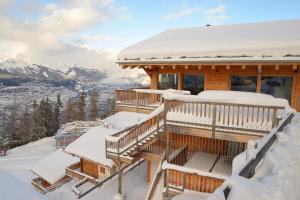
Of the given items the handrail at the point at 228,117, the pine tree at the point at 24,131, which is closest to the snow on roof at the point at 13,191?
the handrail at the point at 228,117

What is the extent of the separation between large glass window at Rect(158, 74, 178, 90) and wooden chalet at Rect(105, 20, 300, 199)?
59 mm

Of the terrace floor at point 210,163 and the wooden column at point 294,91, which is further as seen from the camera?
the wooden column at point 294,91

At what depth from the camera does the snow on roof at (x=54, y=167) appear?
1898 centimetres

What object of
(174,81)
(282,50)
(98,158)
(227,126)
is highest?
(282,50)

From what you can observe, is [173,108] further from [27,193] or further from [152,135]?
[27,193]

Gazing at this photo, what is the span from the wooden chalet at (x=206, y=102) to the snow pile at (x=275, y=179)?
2.63 m

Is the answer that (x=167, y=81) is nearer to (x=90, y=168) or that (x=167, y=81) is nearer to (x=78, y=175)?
(x=90, y=168)

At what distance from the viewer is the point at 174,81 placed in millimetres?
12734

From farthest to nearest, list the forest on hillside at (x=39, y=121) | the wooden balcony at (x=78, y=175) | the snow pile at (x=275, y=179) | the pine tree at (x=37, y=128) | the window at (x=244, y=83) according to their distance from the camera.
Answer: the pine tree at (x=37, y=128), the forest on hillside at (x=39, y=121), the wooden balcony at (x=78, y=175), the window at (x=244, y=83), the snow pile at (x=275, y=179)

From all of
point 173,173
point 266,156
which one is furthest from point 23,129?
point 266,156

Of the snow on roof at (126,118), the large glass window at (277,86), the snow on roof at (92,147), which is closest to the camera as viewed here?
the large glass window at (277,86)

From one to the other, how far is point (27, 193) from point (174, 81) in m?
9.19

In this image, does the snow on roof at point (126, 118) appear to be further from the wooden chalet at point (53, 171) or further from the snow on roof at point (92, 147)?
the wooden chalet at point (53, 171)

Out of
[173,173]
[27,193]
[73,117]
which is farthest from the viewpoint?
[73,117]
